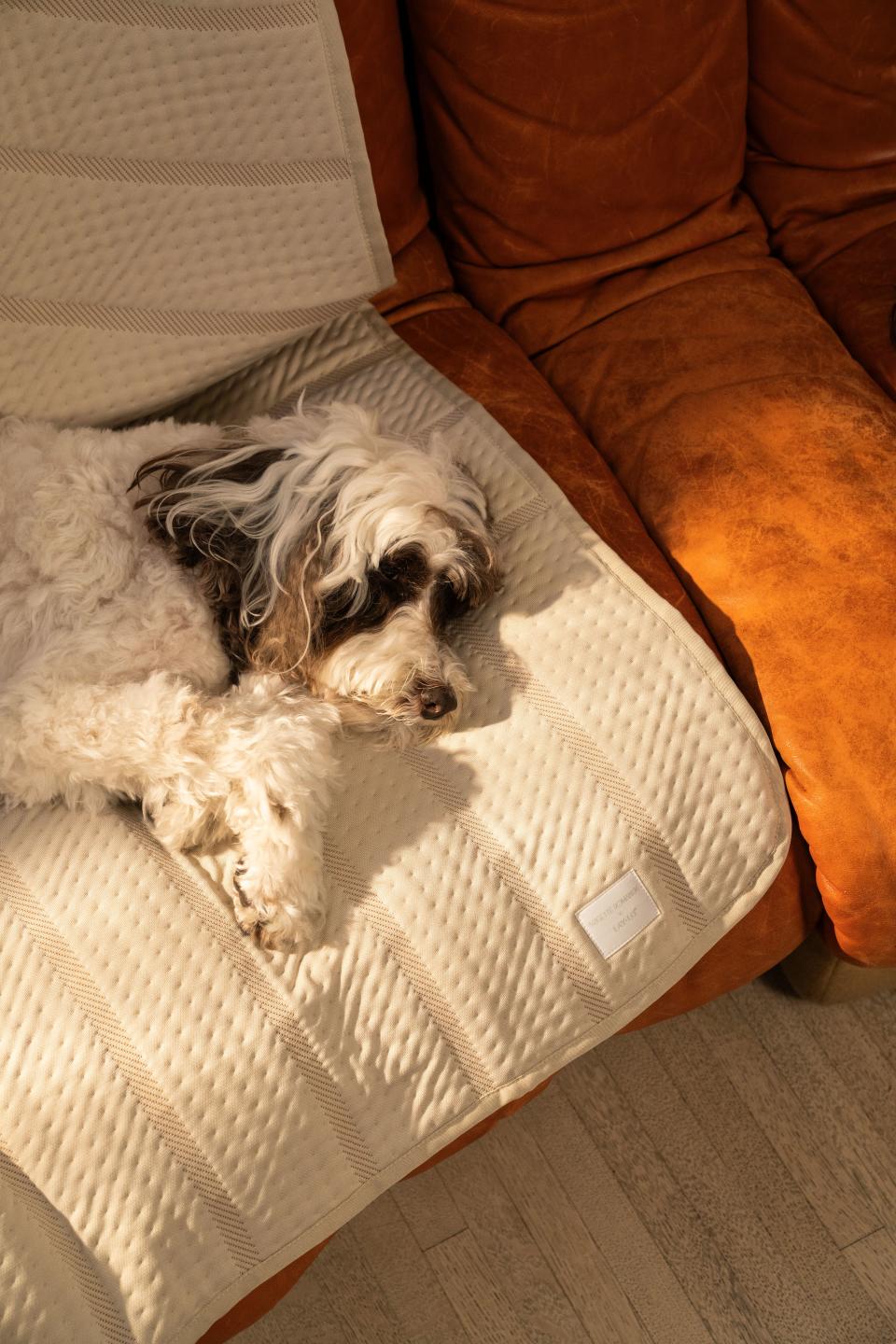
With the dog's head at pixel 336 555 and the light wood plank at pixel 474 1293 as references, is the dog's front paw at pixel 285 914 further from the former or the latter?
the light wood plank at pixel 474 1293

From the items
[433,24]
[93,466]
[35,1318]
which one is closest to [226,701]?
[93,466]

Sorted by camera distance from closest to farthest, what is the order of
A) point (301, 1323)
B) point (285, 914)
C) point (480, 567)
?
point (285, 914)
point (480, 567)
point (301, 1323)

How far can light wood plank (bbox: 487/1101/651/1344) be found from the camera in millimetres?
1836

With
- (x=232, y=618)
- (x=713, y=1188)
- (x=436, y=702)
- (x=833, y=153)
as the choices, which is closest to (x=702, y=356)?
(x=833, y=153)

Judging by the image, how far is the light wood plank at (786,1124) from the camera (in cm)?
196

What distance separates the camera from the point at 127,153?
170 cm

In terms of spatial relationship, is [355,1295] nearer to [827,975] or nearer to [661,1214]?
[661,1214]

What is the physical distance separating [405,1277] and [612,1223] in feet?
1.32

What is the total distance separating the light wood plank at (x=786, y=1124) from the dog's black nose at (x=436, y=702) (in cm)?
104

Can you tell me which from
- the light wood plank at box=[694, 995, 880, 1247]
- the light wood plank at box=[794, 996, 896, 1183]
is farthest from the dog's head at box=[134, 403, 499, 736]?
the light wood plank at box=[794, 996, 896, 1183]

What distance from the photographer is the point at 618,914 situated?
1.60m

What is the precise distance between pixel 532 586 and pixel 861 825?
0.68 metres

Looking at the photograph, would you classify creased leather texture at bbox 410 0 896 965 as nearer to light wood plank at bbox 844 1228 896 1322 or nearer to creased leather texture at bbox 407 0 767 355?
creased leather texture at bbox 407 0 767 355

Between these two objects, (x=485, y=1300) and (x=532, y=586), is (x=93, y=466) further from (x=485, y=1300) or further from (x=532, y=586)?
(x=485, y=1300)
